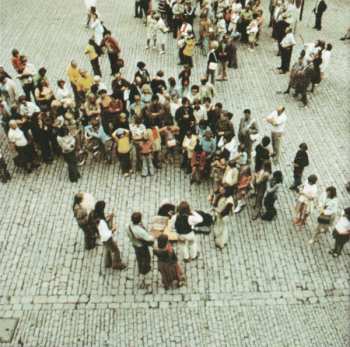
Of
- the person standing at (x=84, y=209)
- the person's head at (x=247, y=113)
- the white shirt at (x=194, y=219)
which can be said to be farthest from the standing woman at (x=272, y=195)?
the person standing at (x=84, y=209)

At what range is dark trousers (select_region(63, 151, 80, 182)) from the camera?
11.5 m

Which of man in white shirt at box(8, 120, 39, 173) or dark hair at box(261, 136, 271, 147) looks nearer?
dark hair at box(261, 136, 271, 147)

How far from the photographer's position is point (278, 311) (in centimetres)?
911

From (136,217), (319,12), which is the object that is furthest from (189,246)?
(319,12)

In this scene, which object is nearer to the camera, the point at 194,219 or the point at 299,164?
the point at 194,219

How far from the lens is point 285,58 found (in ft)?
53.6

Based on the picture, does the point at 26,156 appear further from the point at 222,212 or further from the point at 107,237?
the point at 222,212

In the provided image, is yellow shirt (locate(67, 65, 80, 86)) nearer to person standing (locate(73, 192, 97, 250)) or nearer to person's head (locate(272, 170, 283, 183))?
person standing (locate(73, 192, 97, 250))

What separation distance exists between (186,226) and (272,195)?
2.27 metres

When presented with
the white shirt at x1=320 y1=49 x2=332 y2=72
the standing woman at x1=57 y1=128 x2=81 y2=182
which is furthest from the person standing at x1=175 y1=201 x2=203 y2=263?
the white shirt at x1=320 y1=49 x2=332 y2=72

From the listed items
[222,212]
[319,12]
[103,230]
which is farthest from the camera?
[319,12]

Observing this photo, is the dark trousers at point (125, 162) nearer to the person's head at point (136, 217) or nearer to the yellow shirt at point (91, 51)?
the person's head at point (136, 217)

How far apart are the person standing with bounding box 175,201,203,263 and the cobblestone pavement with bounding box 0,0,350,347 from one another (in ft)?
1.52

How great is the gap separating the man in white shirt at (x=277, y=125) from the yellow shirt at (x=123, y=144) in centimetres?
362
